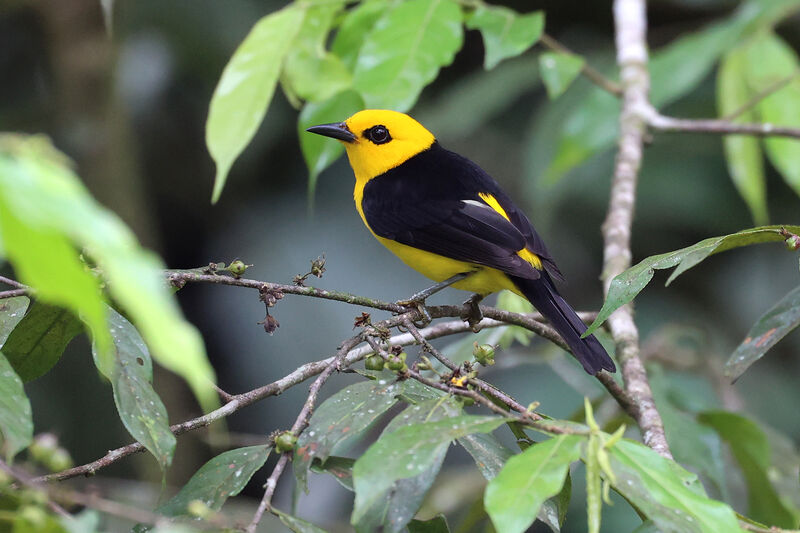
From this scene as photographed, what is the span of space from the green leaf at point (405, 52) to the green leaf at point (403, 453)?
163cm

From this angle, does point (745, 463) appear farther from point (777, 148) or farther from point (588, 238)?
point (588, 238)

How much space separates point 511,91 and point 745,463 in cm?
276

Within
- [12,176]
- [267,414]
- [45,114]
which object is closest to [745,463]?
[12,176]

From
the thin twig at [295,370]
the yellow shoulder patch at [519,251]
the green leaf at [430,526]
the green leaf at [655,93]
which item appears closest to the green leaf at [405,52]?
the yellow shoulder patch at [519,251]

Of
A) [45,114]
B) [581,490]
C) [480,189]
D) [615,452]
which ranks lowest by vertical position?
[581,490]

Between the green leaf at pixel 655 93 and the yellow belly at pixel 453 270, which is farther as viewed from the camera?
the green leaf at pixel 655 93

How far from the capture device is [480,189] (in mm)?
3195

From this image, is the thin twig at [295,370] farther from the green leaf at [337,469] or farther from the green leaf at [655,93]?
the green leaf at [655,93]

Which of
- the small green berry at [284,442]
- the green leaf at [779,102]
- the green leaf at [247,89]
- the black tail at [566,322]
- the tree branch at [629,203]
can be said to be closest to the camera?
the small green berry at [284,442]

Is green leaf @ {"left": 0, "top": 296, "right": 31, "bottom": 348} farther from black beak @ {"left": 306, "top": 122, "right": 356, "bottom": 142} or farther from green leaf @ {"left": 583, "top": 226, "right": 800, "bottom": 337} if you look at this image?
black beak @ {"left": 306, "top": 122, "right": 356, "bottom": 142}

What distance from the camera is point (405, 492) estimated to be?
149 centimetres

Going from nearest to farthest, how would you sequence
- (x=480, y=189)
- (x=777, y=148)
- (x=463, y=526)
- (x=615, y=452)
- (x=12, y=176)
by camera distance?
1. (x=12, y=176)
2. (x=615, y=452)
3. (x=463, y=526)
4. (x=480, y=189)
5. (x=777, y=148)

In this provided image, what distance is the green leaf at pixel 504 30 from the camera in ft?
9.64

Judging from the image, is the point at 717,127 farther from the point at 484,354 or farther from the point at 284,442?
the point at 284,442
